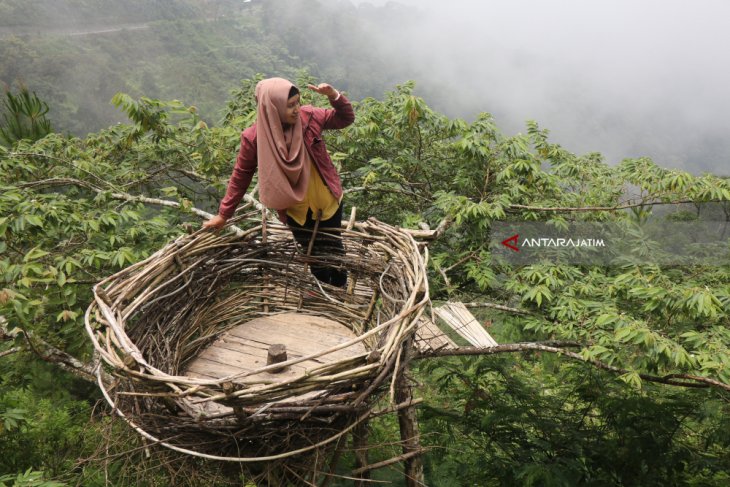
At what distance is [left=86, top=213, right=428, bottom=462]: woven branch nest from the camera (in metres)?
1.72

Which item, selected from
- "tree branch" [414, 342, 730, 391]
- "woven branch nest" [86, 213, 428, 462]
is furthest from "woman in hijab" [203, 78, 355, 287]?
"tree branch" [414, 342, 730, 391]

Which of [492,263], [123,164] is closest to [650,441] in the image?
[492,263]

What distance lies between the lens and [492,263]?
11.5 ft

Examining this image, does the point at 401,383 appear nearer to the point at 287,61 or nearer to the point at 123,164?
the point at 123,164

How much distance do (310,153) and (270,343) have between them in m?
0.98

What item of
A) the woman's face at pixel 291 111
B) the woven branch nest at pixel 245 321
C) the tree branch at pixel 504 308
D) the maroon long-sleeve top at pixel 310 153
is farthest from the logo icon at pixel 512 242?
the woman's face at pixel 291 111

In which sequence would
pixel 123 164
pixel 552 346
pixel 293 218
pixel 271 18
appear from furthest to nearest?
1. pixel 271 18
2. pixel 123 164
3. pixel 552 346
4. pixel 293 218

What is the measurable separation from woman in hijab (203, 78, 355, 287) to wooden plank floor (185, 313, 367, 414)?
1.09 feet

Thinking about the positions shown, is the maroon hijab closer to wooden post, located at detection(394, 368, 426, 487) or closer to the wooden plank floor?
the wooden plank floor

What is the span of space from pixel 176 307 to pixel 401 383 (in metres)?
1.15

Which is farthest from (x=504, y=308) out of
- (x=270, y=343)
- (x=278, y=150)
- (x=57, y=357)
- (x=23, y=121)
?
(x=23, y=121)

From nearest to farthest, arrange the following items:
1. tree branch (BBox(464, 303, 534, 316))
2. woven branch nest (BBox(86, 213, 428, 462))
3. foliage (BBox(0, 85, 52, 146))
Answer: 1. woven branch nest (BBox(86, 213, 428, 462))
2. tree branch (BBox(464, 303, 534, 316))
3. foliage (BBox(0, 85, 52, 146))

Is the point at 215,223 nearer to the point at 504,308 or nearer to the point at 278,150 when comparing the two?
the point at 278,150

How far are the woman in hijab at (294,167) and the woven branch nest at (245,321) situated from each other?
0.11 meters
